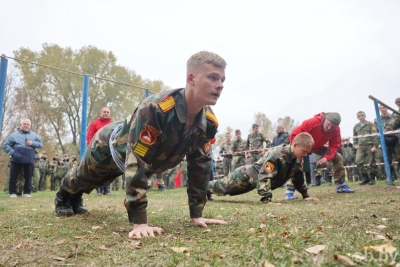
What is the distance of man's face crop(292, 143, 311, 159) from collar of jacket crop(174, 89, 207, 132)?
288cm

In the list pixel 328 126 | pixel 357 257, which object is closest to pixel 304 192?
pixel 328 126

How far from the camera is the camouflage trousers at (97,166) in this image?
312 centimetres

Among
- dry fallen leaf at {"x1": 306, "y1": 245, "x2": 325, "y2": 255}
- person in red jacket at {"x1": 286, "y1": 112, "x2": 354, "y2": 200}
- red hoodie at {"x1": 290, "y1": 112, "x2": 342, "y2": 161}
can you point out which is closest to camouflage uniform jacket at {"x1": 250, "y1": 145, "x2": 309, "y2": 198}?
person in red jacket at {"x1": 286, "y1": 112, "x2": 354, "y2": 200}

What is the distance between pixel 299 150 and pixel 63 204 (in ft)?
11.4

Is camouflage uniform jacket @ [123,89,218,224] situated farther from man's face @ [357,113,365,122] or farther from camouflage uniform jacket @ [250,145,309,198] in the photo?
man's face @ [357,113,365,122]

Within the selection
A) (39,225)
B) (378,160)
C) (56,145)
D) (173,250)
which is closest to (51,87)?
(56,145)

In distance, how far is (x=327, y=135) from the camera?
6711mm

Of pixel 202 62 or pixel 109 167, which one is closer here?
pixel 202 62

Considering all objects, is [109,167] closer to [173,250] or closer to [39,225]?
[39,225]

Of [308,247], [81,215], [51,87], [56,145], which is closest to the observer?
[308,247]

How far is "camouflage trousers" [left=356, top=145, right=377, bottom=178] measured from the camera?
29.8ft

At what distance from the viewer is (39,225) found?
305 centimetres

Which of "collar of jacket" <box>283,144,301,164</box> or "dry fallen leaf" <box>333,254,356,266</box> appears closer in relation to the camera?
"dry fallen leaf" <box>333,254,356,266</box>

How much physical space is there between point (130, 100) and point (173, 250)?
25058mm
